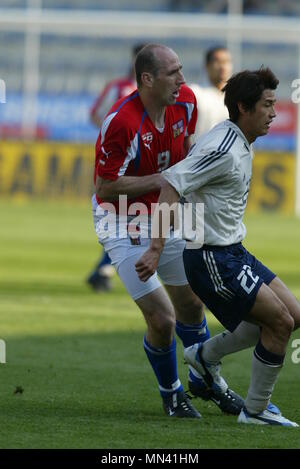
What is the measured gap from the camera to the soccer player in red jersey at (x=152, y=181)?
6.53 m

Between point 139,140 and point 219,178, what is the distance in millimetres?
727

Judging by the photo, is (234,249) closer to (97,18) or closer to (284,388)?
(284,388)

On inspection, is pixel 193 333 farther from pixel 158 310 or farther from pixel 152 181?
pixel 152 181

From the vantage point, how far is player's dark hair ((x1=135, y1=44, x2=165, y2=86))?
21.6 feet

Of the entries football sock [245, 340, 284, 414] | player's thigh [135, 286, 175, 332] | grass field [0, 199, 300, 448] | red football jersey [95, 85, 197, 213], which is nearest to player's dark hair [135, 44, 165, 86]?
red football jersey [95, 85, 197, 213]

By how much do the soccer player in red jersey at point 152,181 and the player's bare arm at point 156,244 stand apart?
363mm

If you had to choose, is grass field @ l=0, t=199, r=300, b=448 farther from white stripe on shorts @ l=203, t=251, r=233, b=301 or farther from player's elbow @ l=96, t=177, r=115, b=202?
player's elbow @ l=96, t=177, r=115, b=202

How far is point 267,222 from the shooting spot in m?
24.0

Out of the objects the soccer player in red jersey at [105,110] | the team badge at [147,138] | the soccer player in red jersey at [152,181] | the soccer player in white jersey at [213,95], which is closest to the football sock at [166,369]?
the soccer player in red jersey at [152,181]

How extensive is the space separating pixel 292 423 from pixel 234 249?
3.40 ft

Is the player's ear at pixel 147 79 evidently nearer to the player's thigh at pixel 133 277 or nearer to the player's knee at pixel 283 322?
the player's thigh at pixel 133 277

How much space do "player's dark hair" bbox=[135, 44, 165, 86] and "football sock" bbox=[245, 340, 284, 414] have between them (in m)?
1.75

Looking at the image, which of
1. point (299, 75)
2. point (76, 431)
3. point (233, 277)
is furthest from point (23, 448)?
point (299, 75)

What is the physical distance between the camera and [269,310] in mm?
6035
